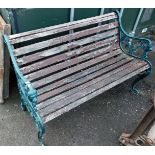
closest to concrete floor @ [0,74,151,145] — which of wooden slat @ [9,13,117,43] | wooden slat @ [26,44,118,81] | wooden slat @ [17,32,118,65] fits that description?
wooden slat @ [26,44,118,81]

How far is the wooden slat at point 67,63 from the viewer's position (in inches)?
103

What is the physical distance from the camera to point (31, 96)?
212 centimetres

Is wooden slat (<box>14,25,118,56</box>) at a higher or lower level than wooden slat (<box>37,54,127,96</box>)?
higher

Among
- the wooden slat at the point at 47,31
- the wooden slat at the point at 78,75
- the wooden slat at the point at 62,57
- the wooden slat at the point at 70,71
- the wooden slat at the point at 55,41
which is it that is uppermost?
the wooden slat at the point at 47,31

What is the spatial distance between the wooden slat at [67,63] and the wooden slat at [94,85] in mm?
303

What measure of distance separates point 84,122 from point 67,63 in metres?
0.77

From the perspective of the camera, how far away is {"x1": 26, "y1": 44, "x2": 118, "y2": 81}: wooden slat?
2622 millimetres

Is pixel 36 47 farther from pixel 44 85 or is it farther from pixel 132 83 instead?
pixel 132 83

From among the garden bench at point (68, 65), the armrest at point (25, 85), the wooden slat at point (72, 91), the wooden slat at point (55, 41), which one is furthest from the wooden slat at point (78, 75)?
the wooden slat at point (55, 41)

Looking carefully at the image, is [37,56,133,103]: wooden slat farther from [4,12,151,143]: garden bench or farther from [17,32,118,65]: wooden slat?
[17,32,118,65]: wooden slat

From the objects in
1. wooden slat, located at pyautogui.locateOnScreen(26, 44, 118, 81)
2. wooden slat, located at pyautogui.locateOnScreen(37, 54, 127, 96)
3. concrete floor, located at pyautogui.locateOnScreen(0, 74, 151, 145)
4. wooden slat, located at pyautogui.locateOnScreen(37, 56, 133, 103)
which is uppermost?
wooden slat, located at pyautogui.locateOnScreen(26, 44, 118, 81)

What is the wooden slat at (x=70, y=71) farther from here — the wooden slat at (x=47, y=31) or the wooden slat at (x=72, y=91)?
the wooden slat at (x=47, y=31)

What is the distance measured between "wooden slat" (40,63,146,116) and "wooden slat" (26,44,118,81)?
11.9 inches

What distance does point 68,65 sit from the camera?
286cm
